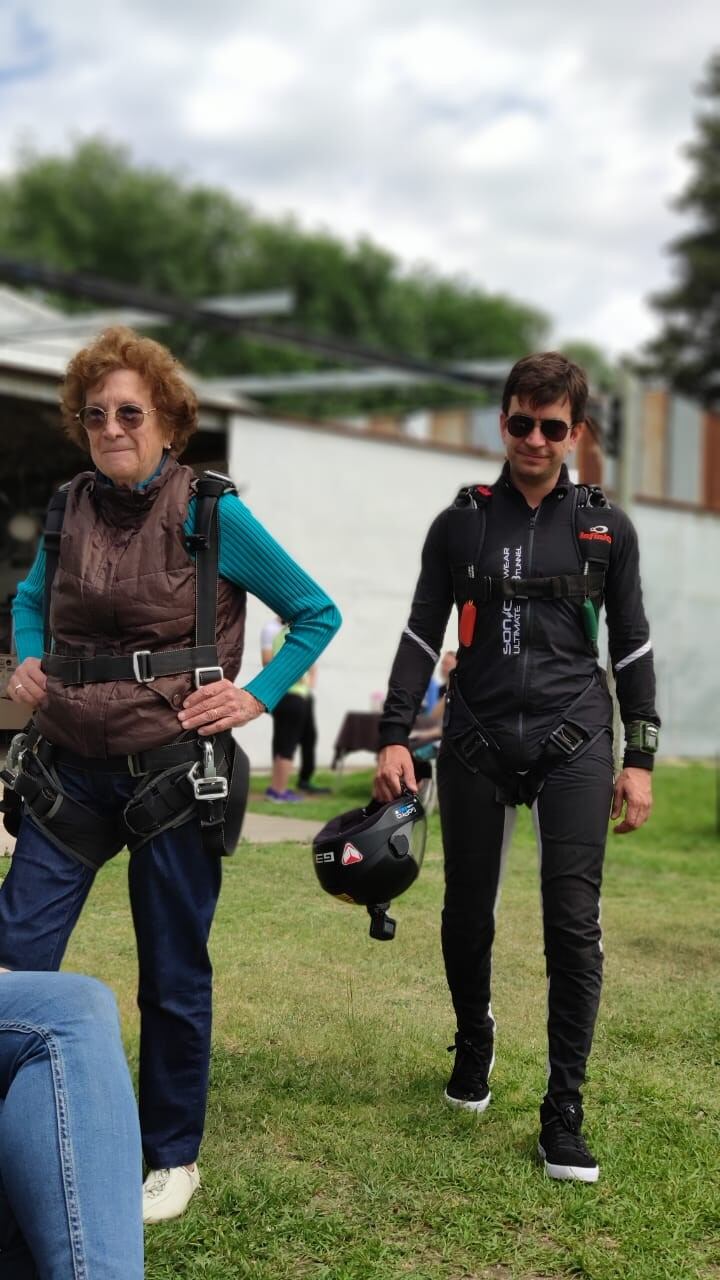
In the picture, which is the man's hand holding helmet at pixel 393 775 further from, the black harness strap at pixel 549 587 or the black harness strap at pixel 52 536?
the black harness strap at pixel 52 536

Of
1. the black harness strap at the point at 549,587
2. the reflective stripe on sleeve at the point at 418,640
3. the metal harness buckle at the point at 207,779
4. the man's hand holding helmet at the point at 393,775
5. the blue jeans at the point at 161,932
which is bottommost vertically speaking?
the blue jeans at the point at 161,932

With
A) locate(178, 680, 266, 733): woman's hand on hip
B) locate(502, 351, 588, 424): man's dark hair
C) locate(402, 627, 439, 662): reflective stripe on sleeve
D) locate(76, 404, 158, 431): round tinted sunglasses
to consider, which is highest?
locate(502, 351, 588, 424): man's dark hair

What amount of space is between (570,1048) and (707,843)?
7.27 meters

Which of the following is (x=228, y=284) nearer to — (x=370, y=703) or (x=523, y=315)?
(x=523, y=315)

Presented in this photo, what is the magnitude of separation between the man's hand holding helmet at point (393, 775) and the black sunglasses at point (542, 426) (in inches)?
38.0

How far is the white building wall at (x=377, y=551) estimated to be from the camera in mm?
9047

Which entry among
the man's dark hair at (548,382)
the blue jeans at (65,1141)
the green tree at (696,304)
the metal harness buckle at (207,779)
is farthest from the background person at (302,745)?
the green tree at (696,304)

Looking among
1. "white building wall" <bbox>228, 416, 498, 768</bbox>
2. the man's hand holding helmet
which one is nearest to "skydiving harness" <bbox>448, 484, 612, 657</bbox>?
the man's hand holding helmet

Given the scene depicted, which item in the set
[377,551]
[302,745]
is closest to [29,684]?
[302,745]

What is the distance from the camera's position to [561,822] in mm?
3623

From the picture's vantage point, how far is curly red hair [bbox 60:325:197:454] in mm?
3094

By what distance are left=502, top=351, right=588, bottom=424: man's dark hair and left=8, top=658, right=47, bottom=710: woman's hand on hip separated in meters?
1.51

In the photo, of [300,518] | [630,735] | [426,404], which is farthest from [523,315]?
[630,735]

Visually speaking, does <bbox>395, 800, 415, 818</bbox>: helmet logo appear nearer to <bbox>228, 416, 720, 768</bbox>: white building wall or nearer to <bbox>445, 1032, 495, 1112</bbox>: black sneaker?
<bbox>228, 416, 720, 768</bbox>: white building wall
